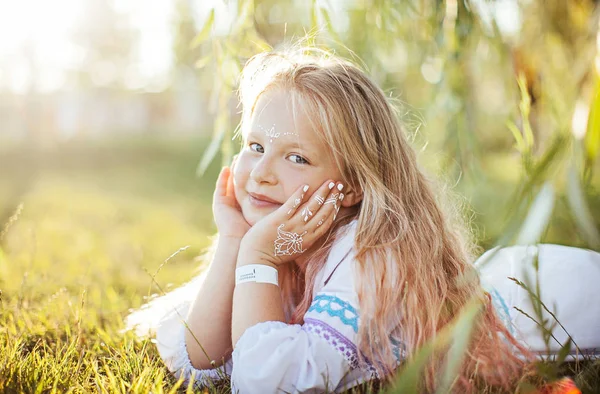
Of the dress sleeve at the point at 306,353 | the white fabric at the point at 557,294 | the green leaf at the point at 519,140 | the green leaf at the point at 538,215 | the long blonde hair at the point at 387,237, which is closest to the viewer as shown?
the green leaf at the point at 538,215

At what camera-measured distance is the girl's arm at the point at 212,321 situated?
178cm

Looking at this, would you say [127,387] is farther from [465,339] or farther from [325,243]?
[465,339]

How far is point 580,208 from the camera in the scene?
943 millimetres

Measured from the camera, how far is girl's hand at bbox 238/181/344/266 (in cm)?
170

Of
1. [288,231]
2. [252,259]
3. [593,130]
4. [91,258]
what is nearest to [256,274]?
[252,259]

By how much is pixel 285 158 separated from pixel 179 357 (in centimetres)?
68

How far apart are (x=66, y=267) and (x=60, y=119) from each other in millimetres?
13030

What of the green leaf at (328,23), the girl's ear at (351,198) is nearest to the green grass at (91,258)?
the girl's ear at (351,198)

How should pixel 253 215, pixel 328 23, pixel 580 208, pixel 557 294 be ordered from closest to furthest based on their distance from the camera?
pixel 580 208 → pixel 253 215 → pixel 557 294 → pixel 328 23

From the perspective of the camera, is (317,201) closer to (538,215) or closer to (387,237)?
(387,237)

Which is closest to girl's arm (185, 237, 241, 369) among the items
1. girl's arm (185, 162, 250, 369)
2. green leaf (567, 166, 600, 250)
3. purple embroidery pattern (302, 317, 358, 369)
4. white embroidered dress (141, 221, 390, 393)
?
girl's arm (185, 162, 250, 369)

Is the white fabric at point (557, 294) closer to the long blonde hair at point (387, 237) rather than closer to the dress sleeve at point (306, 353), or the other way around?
the long blonde hair at point (387, 237)

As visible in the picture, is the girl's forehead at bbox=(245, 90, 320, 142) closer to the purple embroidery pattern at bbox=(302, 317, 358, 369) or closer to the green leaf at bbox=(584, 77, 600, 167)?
Result: the purple embroidery pattern at bbox=(302, 317, 358, 369)

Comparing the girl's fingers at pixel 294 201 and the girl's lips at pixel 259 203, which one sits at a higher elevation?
the girl's fingers at pixel 294 201
